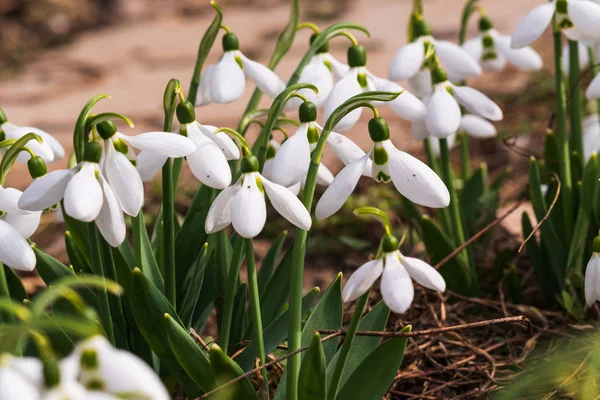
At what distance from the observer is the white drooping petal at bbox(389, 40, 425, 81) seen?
60.9 inches

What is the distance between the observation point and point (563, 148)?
1.71m

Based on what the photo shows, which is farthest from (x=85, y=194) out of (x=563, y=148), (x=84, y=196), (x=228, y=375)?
(x=563, y=148)

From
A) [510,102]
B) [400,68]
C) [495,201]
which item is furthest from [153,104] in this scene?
[400,68]

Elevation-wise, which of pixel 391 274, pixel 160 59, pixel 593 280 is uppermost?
pixel 391 274

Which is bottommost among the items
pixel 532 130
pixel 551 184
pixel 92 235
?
pixel 532 130

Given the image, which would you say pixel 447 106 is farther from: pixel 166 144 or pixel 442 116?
pixel 166 144

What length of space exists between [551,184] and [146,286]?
1000 millimetres

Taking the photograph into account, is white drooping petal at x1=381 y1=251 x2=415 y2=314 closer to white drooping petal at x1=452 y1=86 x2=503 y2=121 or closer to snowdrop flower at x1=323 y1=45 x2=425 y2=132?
A: snowdrop flower at x1=323 y1=45 x2=425 y2=132

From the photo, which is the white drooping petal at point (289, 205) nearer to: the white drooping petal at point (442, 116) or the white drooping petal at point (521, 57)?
the white drooping petal at point (442, 116)

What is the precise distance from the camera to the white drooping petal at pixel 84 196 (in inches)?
37.3

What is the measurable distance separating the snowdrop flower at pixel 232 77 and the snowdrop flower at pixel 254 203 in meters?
0.29

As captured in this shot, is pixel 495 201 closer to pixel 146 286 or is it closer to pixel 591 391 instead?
pixel 591 391

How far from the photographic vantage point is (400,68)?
1.55 metres

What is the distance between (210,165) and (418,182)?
267 millimetres
